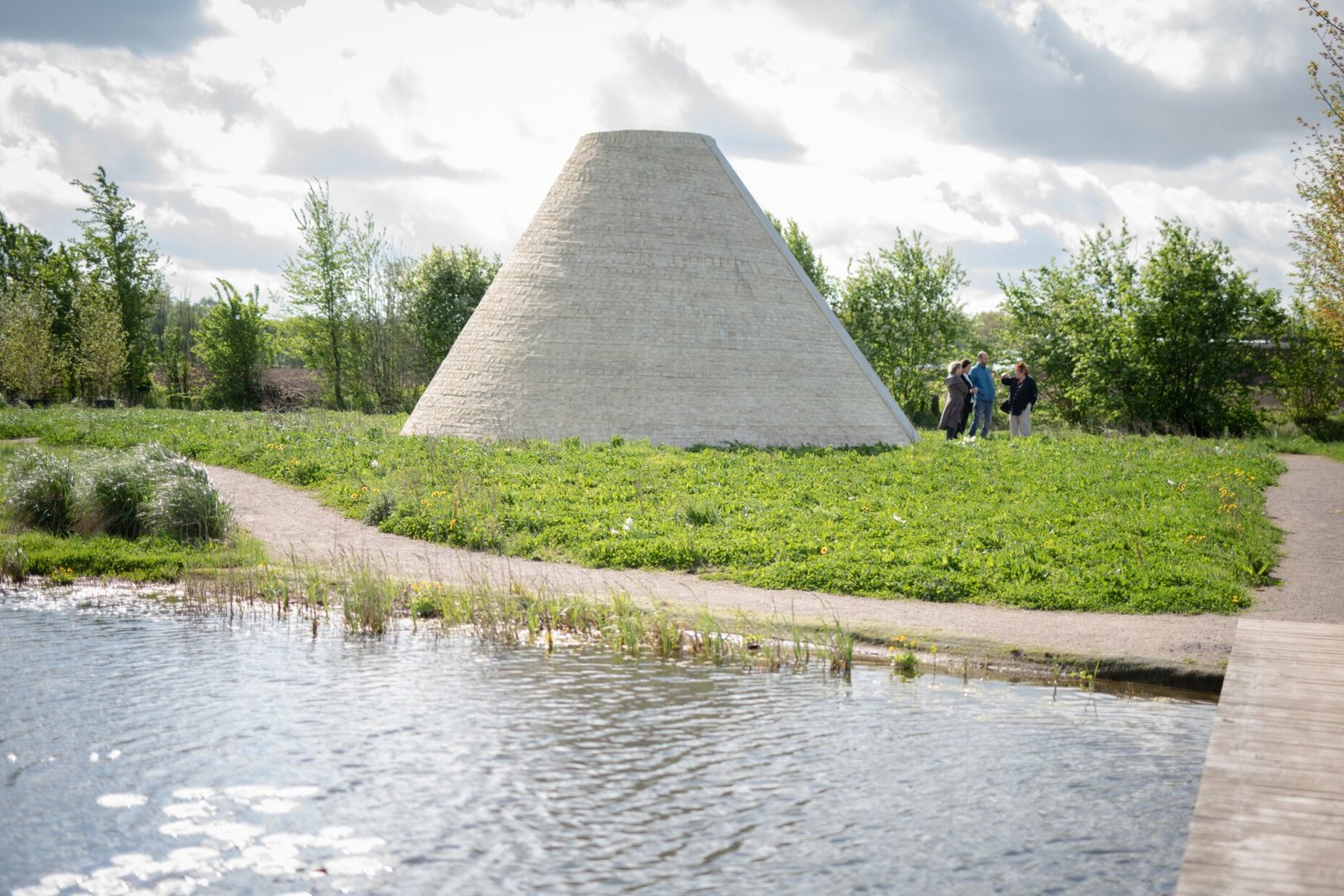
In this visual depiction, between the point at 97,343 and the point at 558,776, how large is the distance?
40.4 meters

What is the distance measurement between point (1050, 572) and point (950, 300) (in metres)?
37.9

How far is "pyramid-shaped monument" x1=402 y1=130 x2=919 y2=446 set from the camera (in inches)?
768

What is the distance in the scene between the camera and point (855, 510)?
42.8 ft

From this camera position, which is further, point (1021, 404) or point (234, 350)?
point (234, 350)

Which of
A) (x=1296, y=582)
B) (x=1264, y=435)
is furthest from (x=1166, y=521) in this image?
(x=1264, y=435)

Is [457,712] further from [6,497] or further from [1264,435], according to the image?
[1264,435]

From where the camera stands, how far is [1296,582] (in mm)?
10352

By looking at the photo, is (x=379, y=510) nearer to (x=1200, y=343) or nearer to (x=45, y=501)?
(x=45, y=501)

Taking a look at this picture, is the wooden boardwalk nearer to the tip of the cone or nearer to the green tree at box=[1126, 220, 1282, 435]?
the tip of the cone

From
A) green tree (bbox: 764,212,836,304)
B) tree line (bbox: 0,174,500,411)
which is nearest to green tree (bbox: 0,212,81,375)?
tree line (bbox: 0,174,500,411)

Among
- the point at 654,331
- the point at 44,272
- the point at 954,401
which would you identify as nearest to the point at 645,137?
the point at 654,331

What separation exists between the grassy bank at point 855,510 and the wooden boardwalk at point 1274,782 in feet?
8.27

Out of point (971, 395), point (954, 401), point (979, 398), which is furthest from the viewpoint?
point (979, 398)

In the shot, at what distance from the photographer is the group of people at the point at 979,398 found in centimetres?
2181
